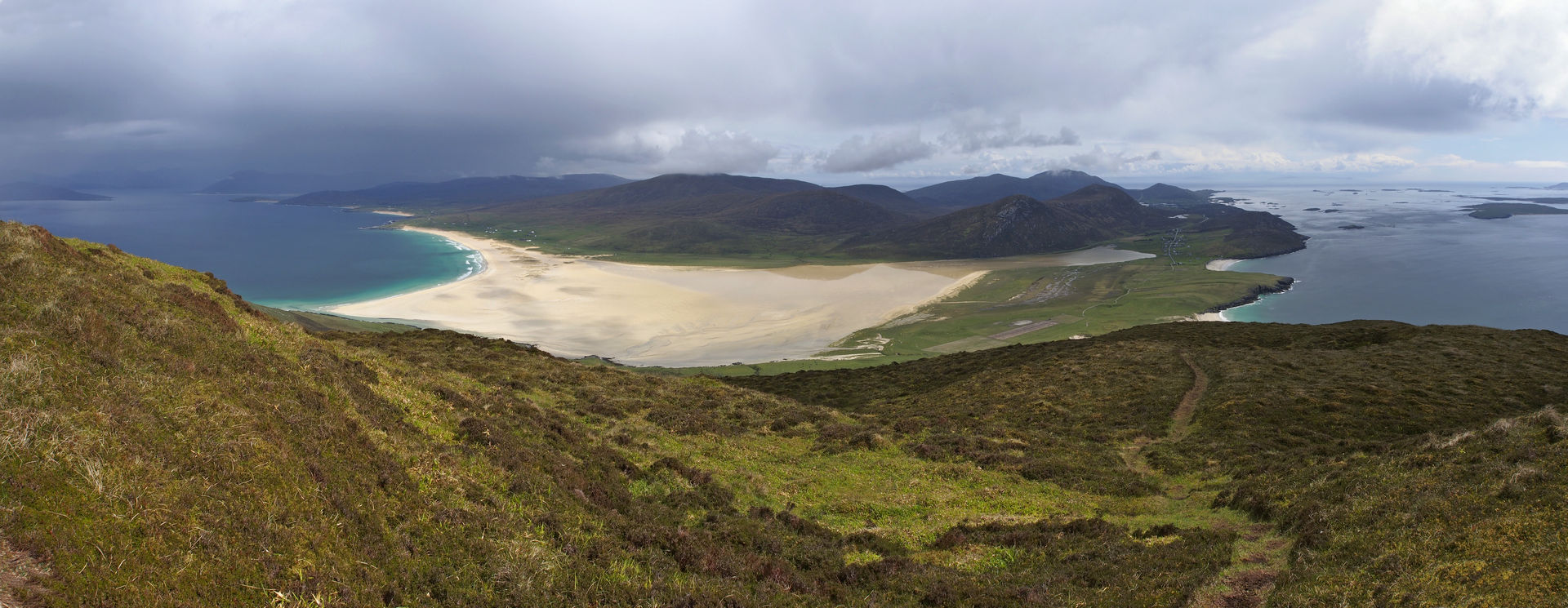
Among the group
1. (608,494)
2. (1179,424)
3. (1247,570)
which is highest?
(608,494)

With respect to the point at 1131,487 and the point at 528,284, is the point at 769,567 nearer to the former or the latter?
the point at 1131,487

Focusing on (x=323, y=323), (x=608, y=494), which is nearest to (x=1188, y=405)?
(x=608, y=494)

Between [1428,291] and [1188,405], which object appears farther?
[1428,291]

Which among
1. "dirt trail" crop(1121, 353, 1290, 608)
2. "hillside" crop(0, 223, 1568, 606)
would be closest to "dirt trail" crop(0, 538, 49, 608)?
"hillside" crop(0, 223, 1568, 606)

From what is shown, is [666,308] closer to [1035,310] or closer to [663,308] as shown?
[663,308]

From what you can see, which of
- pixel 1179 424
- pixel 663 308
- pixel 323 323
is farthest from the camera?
pixel 663 308

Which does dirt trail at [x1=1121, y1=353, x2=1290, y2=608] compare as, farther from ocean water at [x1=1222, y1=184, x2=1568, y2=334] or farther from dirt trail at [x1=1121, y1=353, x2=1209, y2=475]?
ocean water at [x1=1222, y1=184, x2=1568, y2=334]
